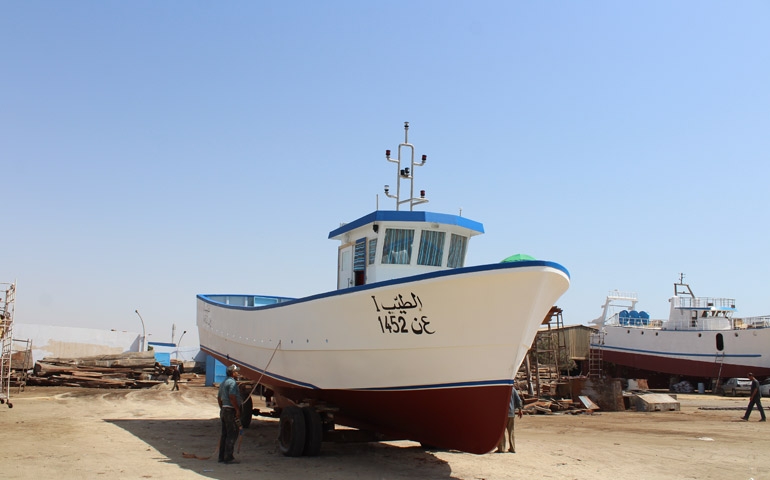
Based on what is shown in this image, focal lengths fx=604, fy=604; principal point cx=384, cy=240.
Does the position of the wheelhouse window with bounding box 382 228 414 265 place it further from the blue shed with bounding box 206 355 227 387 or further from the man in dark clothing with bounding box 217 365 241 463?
the blue shed with bounding box 206 355 227 387

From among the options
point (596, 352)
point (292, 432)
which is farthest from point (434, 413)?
point (596, 352)

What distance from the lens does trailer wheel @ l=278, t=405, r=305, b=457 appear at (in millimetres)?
8781

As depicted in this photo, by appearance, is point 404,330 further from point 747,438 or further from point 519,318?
point 747,438

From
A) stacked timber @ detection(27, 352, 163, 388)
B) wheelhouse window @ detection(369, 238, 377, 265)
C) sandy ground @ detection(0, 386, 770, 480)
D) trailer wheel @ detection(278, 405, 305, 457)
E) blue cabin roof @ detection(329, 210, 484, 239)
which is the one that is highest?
blue cabin roof @ detection(329, 210, 484, 239)

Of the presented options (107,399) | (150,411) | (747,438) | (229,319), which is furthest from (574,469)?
(107,399)

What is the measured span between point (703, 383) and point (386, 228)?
26935mm

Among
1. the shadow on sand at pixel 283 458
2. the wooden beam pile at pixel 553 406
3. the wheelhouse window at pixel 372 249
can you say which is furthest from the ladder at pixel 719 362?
the wheelhouse window at pixel 372 249

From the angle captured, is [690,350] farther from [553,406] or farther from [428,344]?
[428,344]

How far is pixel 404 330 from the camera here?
7941 mm

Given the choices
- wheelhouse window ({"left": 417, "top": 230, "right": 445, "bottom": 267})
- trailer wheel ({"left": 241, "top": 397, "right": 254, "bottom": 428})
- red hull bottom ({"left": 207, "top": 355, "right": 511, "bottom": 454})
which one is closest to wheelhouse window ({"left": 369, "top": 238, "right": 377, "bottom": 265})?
wheelhouse window ({"left": 417, "top": 230, "right": 445, "bottom": 267})

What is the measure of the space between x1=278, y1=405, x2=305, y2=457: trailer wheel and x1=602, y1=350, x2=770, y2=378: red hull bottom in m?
26.7

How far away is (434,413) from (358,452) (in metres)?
2.41

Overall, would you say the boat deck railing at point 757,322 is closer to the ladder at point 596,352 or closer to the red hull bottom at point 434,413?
the ladder at point 596,352

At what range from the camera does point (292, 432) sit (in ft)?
28.9
